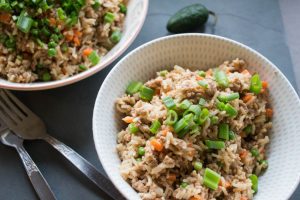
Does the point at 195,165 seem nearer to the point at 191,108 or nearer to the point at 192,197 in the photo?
the point at 192,197

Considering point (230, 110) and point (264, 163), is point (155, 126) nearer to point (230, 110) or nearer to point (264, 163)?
point (230, 110)

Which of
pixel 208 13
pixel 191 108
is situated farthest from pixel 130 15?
pixel 191 108

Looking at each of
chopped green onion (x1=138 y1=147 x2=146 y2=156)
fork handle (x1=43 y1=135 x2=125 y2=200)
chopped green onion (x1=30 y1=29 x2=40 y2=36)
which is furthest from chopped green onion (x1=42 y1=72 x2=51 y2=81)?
chopped green onion (x1=138 y1=147 x2=146 y2=156)

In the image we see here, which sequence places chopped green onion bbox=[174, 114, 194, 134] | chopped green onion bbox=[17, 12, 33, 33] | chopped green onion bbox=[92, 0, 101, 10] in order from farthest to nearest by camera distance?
chopped green onion bbox=[92, 0, 101, 10] → chopped green onion bbox=[17, 12, 33, 33] → chopped green onion bbox=[174, 114, 194, 134]

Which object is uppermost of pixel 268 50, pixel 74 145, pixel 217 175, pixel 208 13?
pixel 208 13

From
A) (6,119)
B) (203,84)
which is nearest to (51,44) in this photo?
(6,119)

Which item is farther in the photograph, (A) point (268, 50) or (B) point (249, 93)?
(A) point (268, 50)

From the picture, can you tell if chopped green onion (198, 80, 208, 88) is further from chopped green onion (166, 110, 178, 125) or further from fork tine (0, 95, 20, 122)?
fork tine (0, 95, 20, 122)

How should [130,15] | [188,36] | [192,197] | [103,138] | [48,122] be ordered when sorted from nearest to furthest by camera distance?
[192,197] < [103,138] < [188,36] < [48,122] < [130,15]
